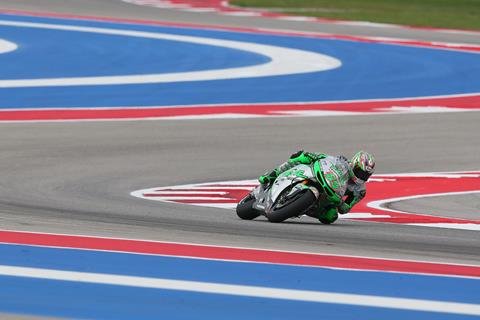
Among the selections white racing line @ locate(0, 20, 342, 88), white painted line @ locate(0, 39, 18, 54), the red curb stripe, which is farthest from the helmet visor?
white painted line @ locate(0, 39, 18, 54)

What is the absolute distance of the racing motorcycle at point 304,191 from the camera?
11.5m

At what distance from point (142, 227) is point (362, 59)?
67.1 feet

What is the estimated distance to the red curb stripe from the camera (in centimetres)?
899

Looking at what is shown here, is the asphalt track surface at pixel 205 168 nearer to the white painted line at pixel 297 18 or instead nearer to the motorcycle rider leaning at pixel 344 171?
the motorcycle rider leaning at pixel 344 171

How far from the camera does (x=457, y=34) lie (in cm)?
3672

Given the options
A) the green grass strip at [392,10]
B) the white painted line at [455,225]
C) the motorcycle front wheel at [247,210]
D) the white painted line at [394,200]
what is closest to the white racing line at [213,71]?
the green grass strip at [392,10]

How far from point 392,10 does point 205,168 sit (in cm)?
2869

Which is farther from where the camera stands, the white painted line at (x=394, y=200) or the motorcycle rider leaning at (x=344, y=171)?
the white painted line at (x=394, y=200)

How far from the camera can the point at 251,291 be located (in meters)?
7.87

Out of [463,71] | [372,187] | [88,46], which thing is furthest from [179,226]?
[88,46]

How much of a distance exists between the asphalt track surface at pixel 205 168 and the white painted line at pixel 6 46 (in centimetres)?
1027

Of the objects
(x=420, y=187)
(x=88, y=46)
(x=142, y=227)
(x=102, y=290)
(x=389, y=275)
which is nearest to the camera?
(x=102, y=290)

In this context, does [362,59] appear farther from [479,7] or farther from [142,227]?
[142,227]

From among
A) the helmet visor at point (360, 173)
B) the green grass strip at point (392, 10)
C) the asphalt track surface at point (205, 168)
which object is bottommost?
the green grass strip at point (392, 10)
